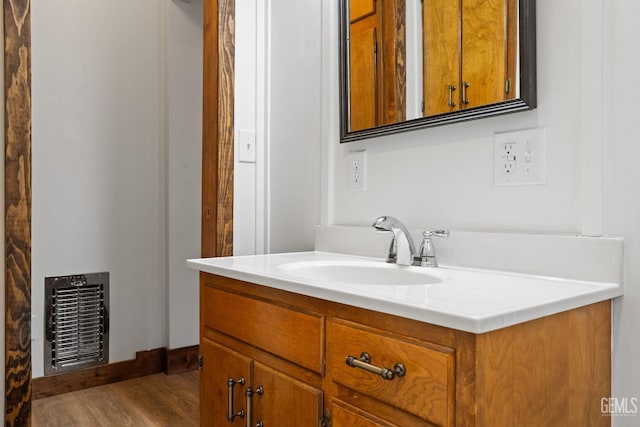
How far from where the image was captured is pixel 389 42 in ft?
4.91

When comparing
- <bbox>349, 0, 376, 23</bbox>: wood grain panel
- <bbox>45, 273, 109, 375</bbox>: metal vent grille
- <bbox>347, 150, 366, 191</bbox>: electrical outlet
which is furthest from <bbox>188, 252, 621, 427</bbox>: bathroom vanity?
<bbox>45, 273, 109, 375</bbox>: metal vent grille

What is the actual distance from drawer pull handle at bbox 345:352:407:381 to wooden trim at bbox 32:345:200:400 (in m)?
2.00

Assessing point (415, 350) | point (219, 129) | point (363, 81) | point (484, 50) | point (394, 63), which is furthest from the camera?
point (219, 129)

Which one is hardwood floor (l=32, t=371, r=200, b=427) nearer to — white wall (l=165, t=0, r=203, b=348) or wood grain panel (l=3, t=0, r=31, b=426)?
white wall (l=165, t=0, r=203, b=348)

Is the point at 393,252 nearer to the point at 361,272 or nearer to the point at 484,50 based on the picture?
the point at 361,272

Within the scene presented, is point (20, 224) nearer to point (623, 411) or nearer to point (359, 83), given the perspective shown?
point (359, 83)

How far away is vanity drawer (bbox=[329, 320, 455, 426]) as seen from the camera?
2.40 ft

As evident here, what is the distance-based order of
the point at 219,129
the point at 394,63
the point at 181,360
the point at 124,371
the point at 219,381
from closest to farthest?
the point at 219,381
the point at 394,63
the point at 219,129
the point at 124,371
the point at 181,360

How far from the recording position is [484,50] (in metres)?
1.23

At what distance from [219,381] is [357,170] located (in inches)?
31.3

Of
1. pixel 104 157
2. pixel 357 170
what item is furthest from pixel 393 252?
pixel 104 157

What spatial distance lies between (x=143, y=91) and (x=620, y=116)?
2294mm

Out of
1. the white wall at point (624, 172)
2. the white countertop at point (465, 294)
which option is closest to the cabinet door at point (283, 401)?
the white countertop at point (465, 294)

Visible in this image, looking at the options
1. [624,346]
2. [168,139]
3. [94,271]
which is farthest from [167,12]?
[624,346]
